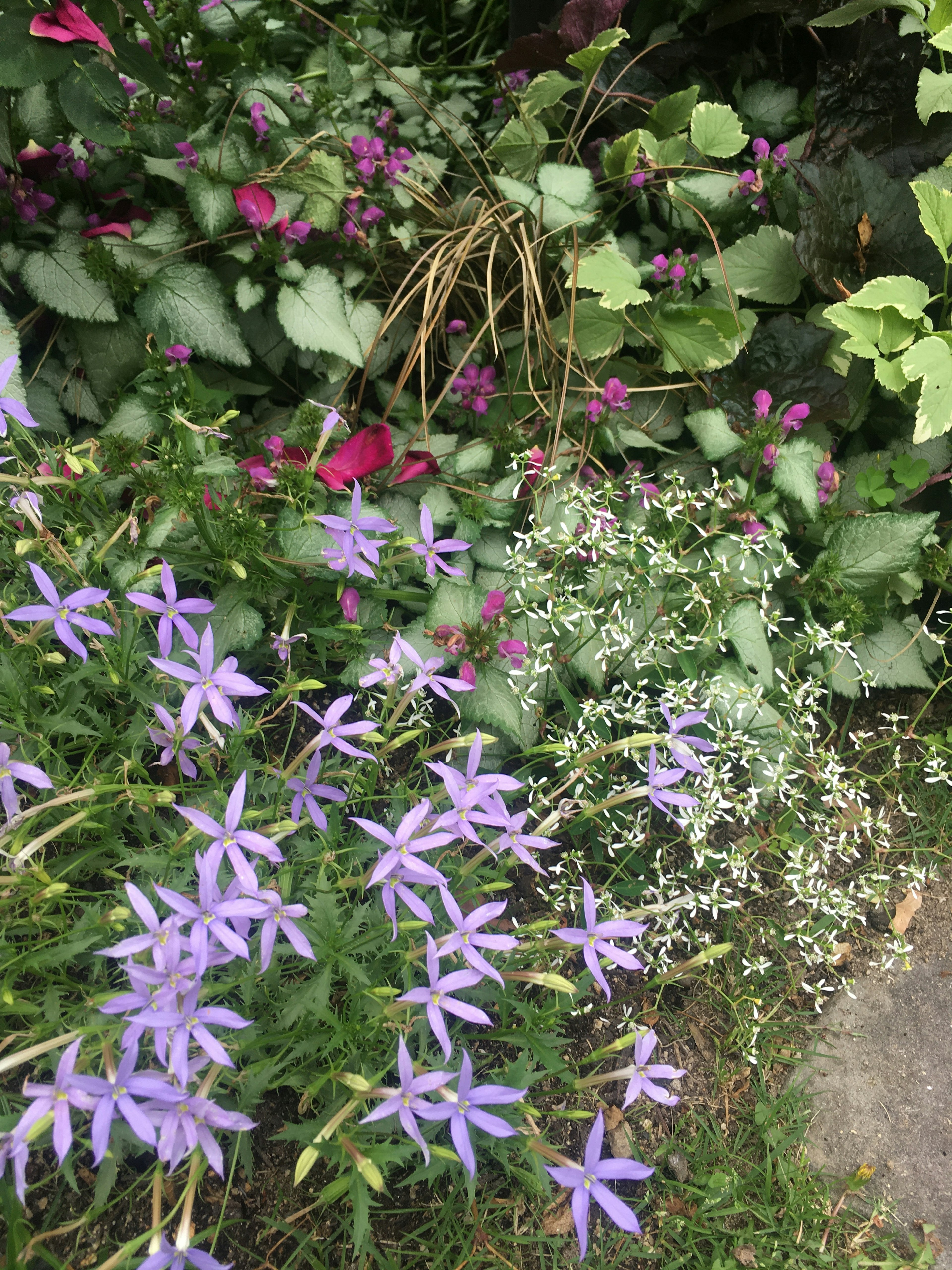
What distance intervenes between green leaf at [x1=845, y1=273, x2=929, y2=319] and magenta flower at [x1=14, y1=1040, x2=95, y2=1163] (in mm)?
1956

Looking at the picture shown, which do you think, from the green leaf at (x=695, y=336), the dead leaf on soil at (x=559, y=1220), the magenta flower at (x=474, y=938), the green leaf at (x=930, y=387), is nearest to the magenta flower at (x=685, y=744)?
the magenta flower at (x=474, y=938)

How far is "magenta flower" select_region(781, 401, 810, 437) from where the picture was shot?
1830 millimetres

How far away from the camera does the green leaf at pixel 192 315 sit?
6.12 feet

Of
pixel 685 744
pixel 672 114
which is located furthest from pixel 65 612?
pixel 672 114

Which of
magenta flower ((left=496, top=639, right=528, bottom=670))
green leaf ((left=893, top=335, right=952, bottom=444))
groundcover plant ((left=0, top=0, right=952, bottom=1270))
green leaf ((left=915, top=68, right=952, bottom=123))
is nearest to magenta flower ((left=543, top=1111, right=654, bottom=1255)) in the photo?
groundcover plant ((left=0, top=0, right=952, bottom=1270))

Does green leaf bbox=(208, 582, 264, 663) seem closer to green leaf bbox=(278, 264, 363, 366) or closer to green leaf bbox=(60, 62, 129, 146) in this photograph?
green leaf bbox=(278, 264, 363, 366)

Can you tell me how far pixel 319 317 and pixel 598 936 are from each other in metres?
1.48

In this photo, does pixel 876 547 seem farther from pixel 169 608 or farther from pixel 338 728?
pixel 169 608

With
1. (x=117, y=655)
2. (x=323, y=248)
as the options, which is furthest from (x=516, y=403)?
(x=117, y=655)

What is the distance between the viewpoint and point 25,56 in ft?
5.18

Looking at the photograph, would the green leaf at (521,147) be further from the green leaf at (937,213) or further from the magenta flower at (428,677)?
the magenta flower at (428,677)

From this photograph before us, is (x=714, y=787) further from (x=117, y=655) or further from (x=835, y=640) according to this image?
(x=117, y=655)

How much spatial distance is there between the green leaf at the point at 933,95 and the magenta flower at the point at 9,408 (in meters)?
2.03

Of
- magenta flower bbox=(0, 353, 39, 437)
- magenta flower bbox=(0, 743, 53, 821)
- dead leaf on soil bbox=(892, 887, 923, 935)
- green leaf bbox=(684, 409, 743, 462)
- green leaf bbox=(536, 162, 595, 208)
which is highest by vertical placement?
green leaf bbox=(536, 162, 595, 208)
